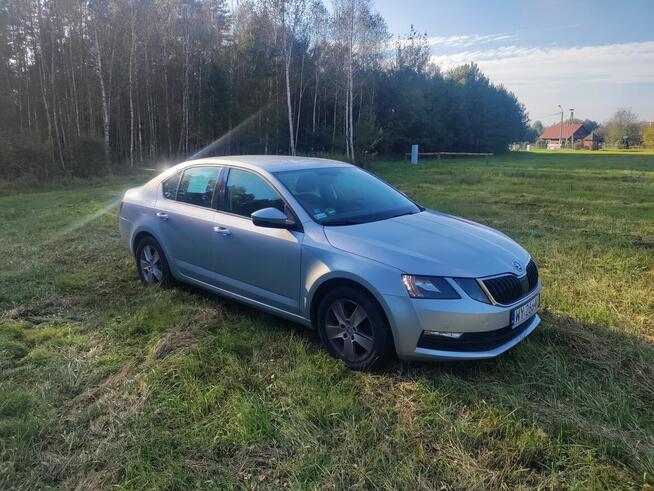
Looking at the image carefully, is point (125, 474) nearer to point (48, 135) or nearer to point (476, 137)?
point (48, 135)

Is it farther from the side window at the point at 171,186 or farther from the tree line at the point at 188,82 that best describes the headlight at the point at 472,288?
the tree line at the point at 188,82

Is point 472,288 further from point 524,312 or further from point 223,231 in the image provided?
point 223,231

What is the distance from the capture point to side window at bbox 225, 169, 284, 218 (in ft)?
13.3

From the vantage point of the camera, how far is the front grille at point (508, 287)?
3.19 metres

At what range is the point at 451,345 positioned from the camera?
3.14 m

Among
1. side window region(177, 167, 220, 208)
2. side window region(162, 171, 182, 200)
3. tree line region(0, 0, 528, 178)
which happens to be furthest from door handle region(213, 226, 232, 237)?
tree line region(0, 0, 528, 178)

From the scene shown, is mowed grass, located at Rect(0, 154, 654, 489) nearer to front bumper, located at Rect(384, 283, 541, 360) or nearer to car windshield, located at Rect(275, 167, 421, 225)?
front bumper, located at Rect(384, 283, 541, 360)

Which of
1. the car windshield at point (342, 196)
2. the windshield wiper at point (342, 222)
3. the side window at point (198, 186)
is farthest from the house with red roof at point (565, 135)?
the windshield wiper at point (342, 222)

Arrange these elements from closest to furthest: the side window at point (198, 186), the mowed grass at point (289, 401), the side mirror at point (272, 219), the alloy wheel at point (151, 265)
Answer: the mowed grass at point (289, 401) → the side mirror at point (272, 219) → the side window at point (198, 186) → the alloy wheel at point (151, 265)

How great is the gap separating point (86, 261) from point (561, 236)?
24.3 feet

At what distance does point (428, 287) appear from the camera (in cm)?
312

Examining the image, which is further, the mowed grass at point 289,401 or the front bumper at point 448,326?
the front bumper at point 448,326

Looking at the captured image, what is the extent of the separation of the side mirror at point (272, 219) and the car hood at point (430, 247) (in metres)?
0.36

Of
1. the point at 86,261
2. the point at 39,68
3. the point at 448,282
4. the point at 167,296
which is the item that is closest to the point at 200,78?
the point at 39,68
